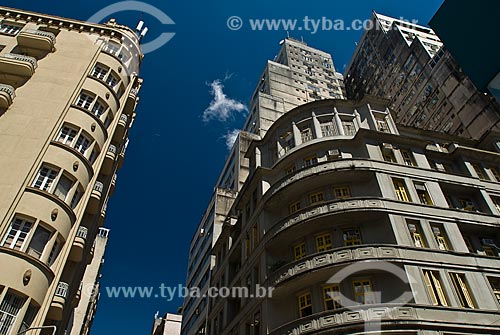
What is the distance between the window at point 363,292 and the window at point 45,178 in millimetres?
16503

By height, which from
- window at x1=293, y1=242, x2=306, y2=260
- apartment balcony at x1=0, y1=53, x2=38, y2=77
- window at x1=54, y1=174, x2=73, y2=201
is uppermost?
apartment balcony at x1=0, y1=53, x2=38, y2=77

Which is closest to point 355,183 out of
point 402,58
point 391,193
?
point 391,193

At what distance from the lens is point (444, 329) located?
17422mm

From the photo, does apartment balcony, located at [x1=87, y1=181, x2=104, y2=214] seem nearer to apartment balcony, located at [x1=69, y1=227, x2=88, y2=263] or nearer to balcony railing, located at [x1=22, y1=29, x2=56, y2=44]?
apartment balcony, located at [x1=69, y1=227, x2=88, y2=263]

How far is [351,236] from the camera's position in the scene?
2216 cm

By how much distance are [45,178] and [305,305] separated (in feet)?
50.2

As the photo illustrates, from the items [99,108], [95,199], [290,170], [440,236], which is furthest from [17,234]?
[440,236]

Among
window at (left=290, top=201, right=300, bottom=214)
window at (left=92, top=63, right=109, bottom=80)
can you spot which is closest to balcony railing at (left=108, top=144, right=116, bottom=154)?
window at (left=92, top=63, right=109, bottom=80)

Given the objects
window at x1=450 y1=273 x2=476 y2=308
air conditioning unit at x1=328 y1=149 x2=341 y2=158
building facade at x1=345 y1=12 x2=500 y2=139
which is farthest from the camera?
building facade at x1=345 y1=12 x2=500 y2=139

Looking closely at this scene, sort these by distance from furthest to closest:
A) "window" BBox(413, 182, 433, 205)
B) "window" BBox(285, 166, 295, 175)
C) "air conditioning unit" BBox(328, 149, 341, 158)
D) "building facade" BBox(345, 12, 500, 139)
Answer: "building facade" BBox(345, 12, 500, 139) → "window" BBox(285, 166, 295, 175) → "air conditioning unit" BBox(328, 149, 341, 158) → "window" BBox(413, 182, 433, 205)

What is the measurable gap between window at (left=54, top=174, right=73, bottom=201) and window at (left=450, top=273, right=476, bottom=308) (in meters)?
20.7

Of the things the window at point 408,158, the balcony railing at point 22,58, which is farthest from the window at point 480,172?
the balcony railing at point 22,58

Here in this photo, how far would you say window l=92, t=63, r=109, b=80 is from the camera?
27.1 m

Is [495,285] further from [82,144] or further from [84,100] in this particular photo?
[84,100]
